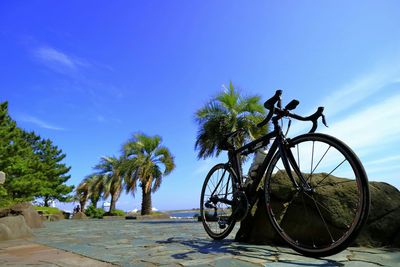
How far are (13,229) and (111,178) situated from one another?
3120cm

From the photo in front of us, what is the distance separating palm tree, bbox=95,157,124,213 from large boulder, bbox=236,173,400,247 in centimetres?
3064

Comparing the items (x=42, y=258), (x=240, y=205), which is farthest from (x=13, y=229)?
(x=240, y=205)

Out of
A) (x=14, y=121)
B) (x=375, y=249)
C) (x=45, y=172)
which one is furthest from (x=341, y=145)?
(x=45, y=172)

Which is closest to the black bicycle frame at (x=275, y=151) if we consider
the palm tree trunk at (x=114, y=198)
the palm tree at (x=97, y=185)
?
the palm tree trunk at (x=114, y=198)

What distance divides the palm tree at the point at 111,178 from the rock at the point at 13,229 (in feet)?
89.6

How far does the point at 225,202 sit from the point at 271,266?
199 centimetres

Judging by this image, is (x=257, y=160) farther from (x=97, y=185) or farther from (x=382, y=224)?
(x=97, y=185)

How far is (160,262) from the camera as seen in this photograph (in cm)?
309

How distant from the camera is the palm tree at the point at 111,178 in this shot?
35062 millimetres

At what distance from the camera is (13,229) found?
6.03 metres

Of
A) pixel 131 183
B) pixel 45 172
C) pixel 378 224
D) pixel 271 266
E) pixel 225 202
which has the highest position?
pixel 45 172

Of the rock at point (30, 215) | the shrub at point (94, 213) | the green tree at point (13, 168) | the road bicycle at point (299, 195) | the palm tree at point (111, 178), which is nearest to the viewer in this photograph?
the road bicycle at point (299, 195)

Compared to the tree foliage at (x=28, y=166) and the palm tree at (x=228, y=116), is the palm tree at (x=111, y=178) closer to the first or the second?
the tree foliage at (x=28, y=166)

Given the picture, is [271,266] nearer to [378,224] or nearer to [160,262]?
[160,262]
